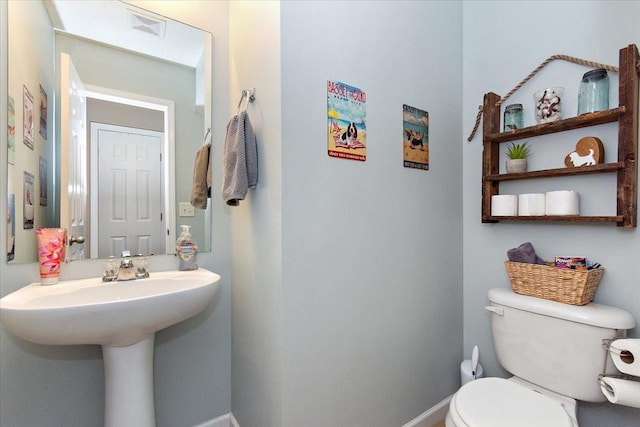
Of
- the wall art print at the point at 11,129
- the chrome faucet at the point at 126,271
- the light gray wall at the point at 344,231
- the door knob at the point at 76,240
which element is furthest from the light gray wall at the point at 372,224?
the wall art print at the point at 11,129

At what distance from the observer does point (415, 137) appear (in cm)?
149

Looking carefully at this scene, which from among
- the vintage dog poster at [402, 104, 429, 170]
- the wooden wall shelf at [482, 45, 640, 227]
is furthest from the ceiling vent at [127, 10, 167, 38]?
the wooden wall shelf at [482, 45, 640, 227]

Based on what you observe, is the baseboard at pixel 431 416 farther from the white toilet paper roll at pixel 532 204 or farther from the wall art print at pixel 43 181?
the wall art print at pixel 43 181

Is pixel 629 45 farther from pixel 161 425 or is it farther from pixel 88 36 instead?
pixel 161 425

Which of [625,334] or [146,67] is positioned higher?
[146,67]

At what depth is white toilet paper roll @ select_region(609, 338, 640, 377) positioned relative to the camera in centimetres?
98

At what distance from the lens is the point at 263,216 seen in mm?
1196

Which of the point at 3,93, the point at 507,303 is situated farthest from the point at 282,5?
the point at 507,303

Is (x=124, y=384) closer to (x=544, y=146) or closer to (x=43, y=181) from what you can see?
(x=43, y=181)

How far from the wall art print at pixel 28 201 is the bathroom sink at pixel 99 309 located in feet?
0.75

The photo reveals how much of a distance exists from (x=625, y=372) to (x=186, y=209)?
1.81 metres

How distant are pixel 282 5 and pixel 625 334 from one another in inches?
68.6

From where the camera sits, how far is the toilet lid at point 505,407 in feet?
3.25

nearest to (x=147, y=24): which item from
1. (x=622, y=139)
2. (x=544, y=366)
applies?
(x=622, y=139)
